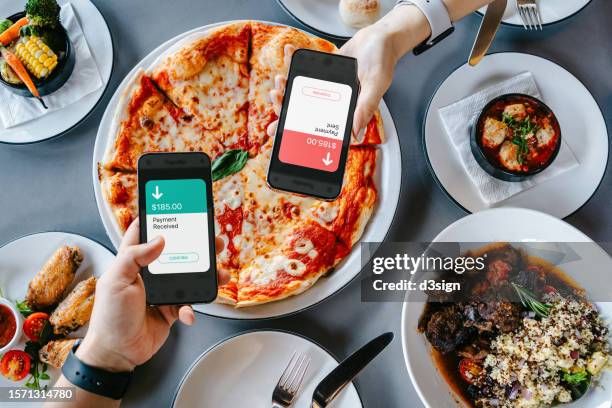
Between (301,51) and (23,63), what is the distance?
1.23 m

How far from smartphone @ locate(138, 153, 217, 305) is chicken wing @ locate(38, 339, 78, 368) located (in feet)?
2.01

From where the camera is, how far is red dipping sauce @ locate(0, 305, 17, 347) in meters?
2.09

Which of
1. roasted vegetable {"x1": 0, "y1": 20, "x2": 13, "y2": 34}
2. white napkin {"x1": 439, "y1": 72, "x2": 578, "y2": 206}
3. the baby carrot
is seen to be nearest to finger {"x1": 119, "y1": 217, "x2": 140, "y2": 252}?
the baby carrot

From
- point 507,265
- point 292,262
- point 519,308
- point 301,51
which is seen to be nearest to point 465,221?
point 507,265

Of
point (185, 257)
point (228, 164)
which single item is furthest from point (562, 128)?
point (185, 257)

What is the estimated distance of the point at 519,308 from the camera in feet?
6.83

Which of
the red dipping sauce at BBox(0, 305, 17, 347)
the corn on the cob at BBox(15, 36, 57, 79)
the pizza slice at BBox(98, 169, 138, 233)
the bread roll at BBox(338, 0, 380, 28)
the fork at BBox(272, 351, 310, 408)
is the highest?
the bread roll at BBox(338, 0, 380, 28)

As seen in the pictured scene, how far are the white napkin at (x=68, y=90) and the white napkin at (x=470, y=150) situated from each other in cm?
150

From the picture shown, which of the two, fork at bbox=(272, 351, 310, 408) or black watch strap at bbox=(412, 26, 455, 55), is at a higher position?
black watch strap at bbox=(412, 26, 455, 55)

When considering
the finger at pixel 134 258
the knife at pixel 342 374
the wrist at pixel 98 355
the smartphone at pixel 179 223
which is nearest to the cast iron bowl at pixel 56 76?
the smartphone at pixel 179 223

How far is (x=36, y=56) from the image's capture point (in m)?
2.22

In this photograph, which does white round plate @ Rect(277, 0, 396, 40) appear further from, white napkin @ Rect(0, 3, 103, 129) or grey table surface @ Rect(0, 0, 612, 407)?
white napkin @ Rect(0, 3, 103, 129)

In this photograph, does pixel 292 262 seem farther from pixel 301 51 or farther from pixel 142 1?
pixel 142 1

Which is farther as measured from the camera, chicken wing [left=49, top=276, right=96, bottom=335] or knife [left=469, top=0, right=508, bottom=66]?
knife [left=469, top=0, right=508, bottom=66]
